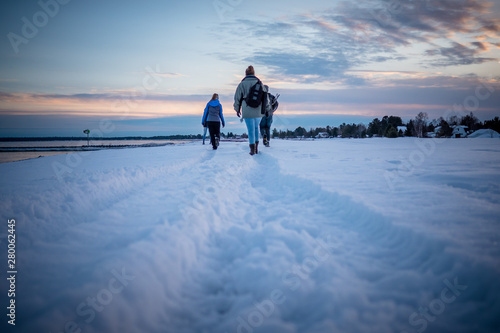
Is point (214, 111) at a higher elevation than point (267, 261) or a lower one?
higher

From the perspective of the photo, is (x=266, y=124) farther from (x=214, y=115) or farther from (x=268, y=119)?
(x=214, y=115)

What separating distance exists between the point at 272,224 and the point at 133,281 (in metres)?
1.47

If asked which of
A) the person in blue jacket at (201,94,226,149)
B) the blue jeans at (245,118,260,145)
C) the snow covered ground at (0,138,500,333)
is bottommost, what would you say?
the snow covered ground at (0,138,500,333)

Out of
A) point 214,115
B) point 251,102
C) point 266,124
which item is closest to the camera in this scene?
point 251,102

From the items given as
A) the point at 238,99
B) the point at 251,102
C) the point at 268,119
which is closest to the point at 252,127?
the point at 251,102

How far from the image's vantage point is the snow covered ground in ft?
4.71

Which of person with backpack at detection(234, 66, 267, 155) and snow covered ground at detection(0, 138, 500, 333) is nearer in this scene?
snow covered ground at detection(0, 138, 500, 333)

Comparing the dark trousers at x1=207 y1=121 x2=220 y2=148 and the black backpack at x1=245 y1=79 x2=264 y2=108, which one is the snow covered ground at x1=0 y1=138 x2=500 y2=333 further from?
the dark trousers at x1=207 y1=121 x2=220 y2=148

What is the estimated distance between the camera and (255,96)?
7.74 metres

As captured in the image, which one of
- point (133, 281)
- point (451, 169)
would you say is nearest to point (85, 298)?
point (133, 281)

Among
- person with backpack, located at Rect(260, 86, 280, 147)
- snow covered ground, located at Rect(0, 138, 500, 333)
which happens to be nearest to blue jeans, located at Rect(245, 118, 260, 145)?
person with backpack, located at Rect(260, 86, 280, 147)

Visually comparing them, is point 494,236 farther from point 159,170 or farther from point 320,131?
point 320,131

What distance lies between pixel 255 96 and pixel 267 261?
6521mm

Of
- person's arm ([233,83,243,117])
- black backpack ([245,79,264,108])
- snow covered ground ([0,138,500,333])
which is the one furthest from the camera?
person's arm ([233,83,243,117])
